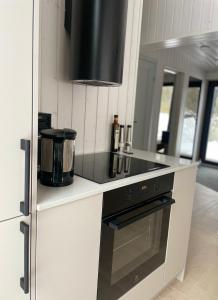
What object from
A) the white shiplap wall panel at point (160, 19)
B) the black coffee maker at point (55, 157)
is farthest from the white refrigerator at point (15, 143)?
the white shiplap wall panel at point (160, 19)

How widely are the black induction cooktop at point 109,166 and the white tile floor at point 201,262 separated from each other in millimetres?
1026

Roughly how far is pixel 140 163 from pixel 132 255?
58 centimetres

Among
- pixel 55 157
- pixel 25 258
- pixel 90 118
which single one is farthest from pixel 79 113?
pixel 25 258

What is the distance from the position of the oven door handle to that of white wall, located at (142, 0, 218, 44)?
1845mm

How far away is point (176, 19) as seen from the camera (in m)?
2.73

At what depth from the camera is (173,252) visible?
72.4 inches

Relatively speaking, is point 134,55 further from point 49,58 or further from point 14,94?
point 14,94

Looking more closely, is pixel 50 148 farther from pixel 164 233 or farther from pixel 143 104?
pixel 143 104

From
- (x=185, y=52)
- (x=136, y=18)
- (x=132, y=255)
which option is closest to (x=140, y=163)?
(x=132, y=255)

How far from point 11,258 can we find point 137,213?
70 cm

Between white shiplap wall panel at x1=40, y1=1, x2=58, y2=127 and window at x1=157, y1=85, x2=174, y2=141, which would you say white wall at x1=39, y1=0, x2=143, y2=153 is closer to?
white shiplap wall panel at x1=40, y1=1, x2=58, y2=127

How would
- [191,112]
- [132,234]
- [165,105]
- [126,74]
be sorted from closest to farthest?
[132,234], [126,74], [191,112], [165,105]

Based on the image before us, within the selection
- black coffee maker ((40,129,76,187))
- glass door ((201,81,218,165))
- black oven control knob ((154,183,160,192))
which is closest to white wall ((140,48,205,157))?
glass door ((201,81,218,165))

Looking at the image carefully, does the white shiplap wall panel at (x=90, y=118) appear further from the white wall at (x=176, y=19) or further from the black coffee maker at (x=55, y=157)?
the white wall at (x=176, y=19)
